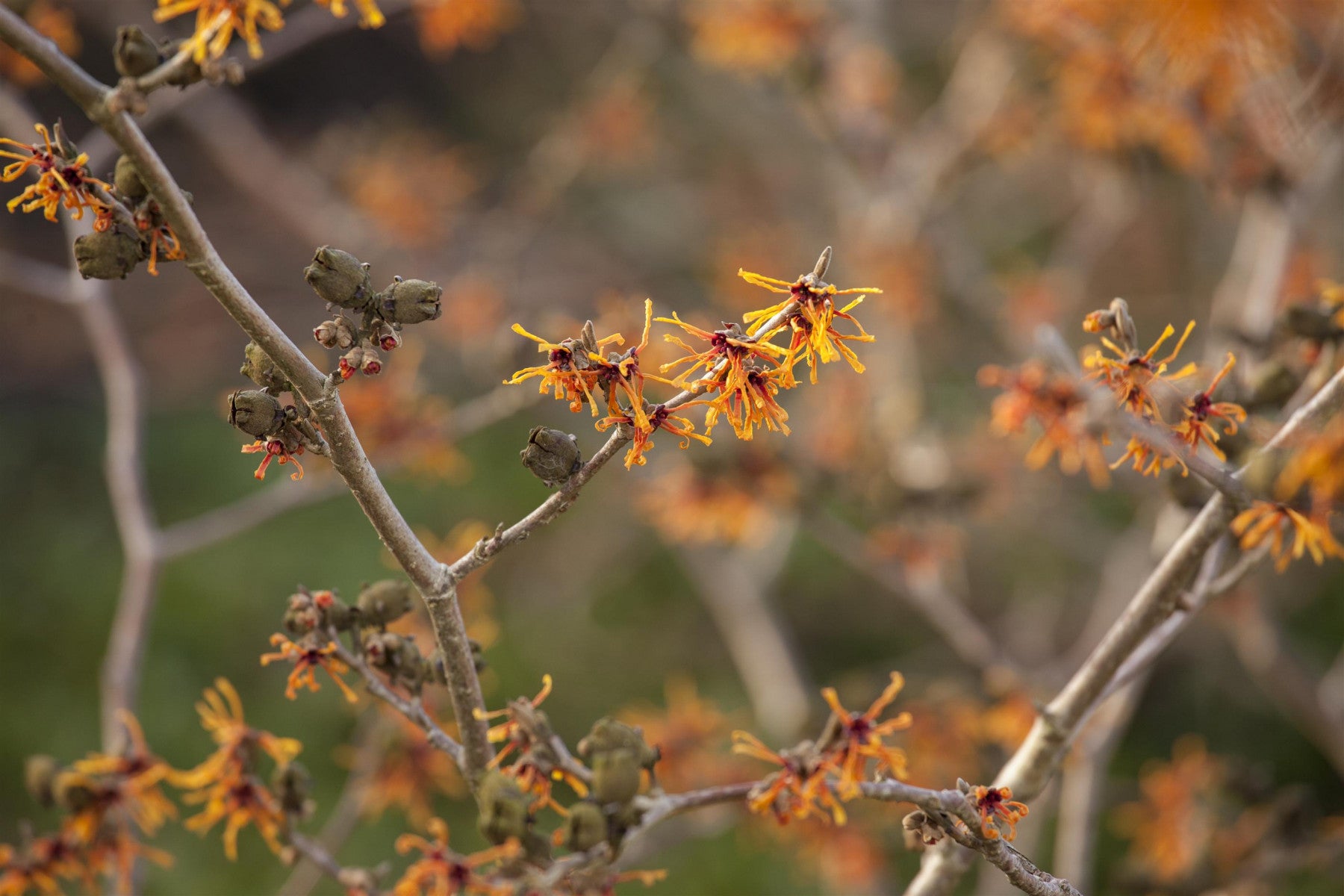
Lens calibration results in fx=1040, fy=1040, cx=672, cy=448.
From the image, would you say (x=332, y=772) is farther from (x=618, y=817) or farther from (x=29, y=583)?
(x=618, y=817)

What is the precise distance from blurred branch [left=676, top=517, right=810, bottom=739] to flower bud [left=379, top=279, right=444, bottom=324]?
6.91ft

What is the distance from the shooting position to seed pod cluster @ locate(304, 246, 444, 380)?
990 mm

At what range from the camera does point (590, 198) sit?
20.5 ft

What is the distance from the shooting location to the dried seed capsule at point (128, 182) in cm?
96

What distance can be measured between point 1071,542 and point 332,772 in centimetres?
286

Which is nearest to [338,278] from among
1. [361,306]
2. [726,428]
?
[361,306]

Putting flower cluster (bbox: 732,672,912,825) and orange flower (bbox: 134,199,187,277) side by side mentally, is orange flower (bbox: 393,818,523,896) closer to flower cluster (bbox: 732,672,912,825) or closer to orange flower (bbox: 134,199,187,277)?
flower cluster (bbox: 732,672,912,825)

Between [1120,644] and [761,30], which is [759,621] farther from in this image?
[1120,644]

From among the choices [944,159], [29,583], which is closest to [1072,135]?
[944,159]

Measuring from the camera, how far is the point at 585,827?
984mm

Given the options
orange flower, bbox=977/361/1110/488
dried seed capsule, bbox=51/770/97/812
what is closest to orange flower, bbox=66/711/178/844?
dried seed capsule, bbox=51/770/97/812

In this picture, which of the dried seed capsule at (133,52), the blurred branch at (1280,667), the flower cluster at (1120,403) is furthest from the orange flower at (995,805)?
the blurred branch at (1280,667)

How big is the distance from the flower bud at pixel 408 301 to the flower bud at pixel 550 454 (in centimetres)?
16

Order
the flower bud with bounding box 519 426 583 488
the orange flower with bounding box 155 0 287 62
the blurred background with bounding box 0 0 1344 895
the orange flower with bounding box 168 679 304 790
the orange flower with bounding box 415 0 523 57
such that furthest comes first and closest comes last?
the orange flower with bounding box 415 0 523 57 < the blurred background with bounding box 0 0 1344 895 < the orange flower with bounding box 168 679 304 790 < the flower bud with bounding box 519 426 583 488 < the orange flower with bounding box 155 0 287 62
